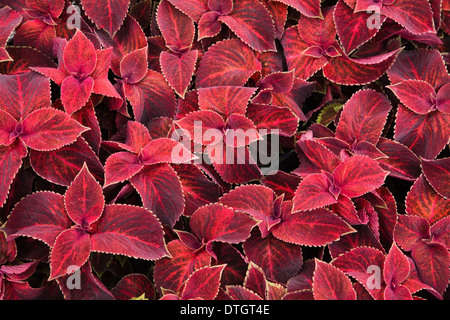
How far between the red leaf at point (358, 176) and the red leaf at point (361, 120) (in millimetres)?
102

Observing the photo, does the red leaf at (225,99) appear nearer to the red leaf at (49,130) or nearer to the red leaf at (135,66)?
the red leaf at (135,66)

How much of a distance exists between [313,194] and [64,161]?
1.58 feet

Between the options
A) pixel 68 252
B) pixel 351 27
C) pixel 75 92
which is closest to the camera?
pixel 68 252

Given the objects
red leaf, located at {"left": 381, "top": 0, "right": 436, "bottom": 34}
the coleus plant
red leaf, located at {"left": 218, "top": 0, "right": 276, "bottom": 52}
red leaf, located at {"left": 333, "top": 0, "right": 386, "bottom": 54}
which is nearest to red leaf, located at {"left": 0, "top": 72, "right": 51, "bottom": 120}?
the coleus plant

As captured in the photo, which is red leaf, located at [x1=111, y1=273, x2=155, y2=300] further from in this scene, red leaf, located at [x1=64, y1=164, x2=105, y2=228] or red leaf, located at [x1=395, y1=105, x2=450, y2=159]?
red leaf, located at [x1=395, y1=105, x2=450, y2=159]

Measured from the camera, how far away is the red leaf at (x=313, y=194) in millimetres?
923

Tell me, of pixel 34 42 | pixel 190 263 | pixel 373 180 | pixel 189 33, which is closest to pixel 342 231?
pixel 373 180

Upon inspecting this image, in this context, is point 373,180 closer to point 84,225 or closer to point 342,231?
point 342,231

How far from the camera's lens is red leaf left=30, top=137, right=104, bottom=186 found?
94 cm

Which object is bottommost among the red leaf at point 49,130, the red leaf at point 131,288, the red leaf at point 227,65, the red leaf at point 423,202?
the red leaf at point 131,288

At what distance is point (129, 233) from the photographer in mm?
903

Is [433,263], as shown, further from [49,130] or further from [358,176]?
[49,130]

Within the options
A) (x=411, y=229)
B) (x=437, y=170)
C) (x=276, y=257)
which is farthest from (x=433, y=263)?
(x=276, y=257)

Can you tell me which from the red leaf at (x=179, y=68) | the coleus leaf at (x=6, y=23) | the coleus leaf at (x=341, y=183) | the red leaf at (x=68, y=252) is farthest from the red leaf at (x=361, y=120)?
the coleus leaf at (x=6, y=23)
